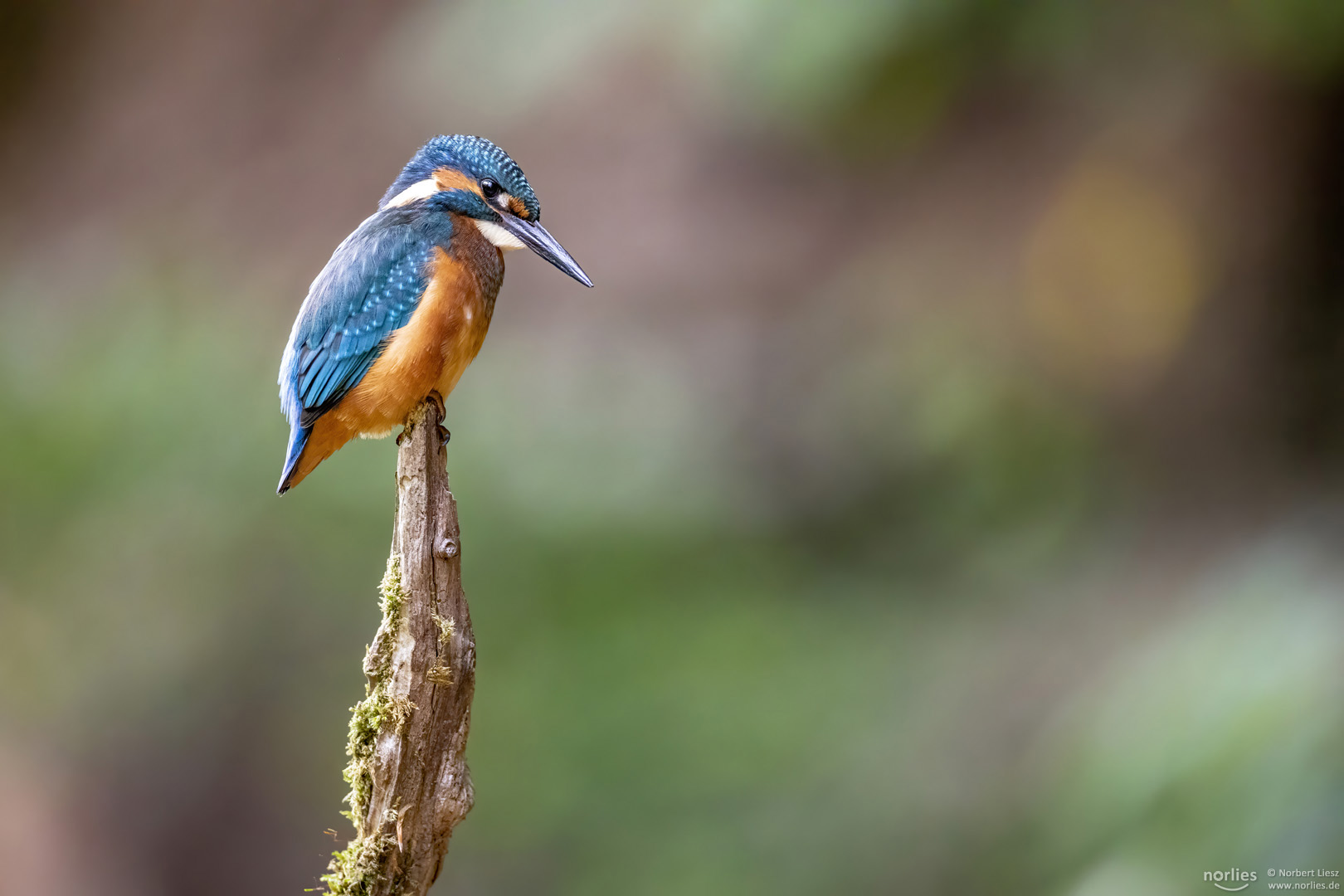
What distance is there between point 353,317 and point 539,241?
1.22 ft

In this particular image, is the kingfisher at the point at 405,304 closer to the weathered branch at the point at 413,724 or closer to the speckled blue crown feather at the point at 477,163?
the speckled blue crown feather at the point at 477,163

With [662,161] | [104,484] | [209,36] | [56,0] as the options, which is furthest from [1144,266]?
[56,0]

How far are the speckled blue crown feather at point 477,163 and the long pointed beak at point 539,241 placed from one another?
0.11 feet

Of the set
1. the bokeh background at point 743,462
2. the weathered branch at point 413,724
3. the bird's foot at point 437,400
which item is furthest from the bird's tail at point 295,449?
the bokeh background at point 743,462

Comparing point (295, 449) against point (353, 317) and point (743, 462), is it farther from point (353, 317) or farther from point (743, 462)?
point (743, 462)

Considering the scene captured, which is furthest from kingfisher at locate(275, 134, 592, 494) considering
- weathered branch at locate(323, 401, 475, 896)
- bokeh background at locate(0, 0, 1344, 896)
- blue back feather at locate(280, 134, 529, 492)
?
bokeh background at locate(0, 0, 1344, 896)

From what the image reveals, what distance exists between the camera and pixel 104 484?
177 inches

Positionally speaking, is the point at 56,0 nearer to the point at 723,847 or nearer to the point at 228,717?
the point at 228,717

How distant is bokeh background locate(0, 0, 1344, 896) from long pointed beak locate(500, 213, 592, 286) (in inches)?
48.8

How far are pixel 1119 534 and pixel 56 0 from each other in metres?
6.08

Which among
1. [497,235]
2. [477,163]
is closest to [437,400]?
[497,235]

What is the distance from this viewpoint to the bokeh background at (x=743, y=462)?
3.52 meters

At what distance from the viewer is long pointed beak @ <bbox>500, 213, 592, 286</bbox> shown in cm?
203

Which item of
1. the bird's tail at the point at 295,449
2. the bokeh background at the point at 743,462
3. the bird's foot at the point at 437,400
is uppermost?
the bokeh background at the point at 743,462
